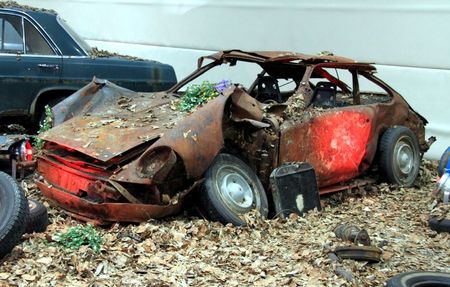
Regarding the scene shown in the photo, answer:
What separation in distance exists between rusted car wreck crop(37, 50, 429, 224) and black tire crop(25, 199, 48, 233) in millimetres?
310

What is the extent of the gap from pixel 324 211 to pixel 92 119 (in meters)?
2.38

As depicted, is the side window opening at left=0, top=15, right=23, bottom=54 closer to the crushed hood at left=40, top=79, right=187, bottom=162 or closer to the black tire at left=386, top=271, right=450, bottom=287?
the crushed hood at left=40, top=79, right=187, bottom=162

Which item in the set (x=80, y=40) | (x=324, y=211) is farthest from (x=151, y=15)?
(x=324, y=211)

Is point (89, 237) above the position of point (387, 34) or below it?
below

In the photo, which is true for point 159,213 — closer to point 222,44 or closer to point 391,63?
point 391,63

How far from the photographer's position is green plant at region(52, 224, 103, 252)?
4.41 m

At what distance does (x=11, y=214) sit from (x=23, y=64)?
383 centimetres

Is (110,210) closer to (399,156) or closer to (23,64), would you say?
(23,64)

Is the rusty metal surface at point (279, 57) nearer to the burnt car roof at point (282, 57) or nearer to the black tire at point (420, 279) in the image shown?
the burnt car roof at point (282, 57)

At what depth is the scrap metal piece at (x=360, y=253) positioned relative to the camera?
4414 millimetres

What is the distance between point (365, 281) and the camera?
4113mm

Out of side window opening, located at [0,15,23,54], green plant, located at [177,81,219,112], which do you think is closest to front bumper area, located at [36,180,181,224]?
green plant, located at [177,81,219,112]

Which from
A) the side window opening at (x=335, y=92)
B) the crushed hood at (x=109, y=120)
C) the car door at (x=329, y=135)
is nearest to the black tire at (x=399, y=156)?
the car door at (x=329, y=135)

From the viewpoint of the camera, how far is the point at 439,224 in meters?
5.34
